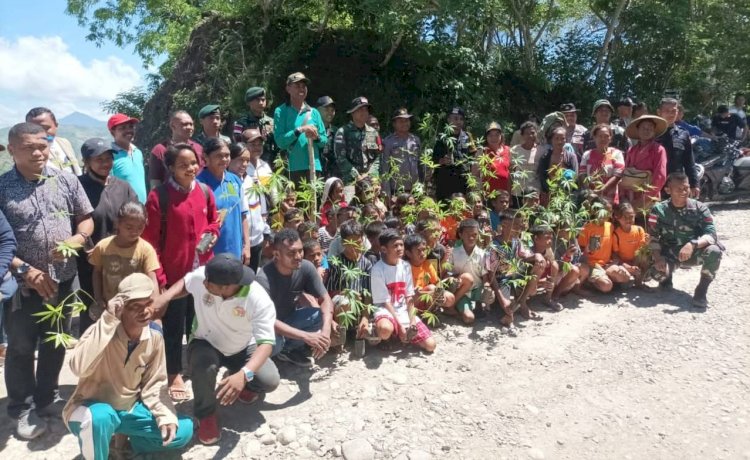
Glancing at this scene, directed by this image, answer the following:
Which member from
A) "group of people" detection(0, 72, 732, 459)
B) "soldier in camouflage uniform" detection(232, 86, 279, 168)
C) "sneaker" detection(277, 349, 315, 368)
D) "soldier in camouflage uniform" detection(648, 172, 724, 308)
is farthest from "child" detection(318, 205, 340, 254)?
"soldier in camouflage uniform" detection(648, 172, 724, 308)

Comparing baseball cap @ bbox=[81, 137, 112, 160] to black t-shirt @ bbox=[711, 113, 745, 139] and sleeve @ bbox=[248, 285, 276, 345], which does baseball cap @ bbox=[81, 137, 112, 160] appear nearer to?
sleeve @ bbox=[248, 285, 276, 345]

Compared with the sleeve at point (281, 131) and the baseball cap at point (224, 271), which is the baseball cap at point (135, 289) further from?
the sleeve at point (281, 131)

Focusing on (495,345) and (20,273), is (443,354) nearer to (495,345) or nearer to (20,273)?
(495,345)

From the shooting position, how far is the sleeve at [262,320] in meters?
3.27

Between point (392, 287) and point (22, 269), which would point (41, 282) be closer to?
point (22, 269)

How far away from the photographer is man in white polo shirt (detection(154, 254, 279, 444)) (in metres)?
3.16

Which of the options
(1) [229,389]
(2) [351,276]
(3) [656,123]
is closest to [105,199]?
(1) [229,389]

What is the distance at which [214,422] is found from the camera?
3.26 m

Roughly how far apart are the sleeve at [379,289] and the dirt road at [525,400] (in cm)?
46

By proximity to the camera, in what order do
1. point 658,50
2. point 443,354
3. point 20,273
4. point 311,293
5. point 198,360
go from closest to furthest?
point 20,273, point 198,360, point 311,293, point 443,354, point 658,50

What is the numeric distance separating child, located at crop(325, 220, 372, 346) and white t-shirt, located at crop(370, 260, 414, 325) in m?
0.09

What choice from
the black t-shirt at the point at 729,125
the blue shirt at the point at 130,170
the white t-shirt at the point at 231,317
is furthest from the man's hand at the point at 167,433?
the black t-shirt at the point at 729,125

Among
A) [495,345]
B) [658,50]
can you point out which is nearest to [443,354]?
[495,345]

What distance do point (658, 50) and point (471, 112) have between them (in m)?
4.74
